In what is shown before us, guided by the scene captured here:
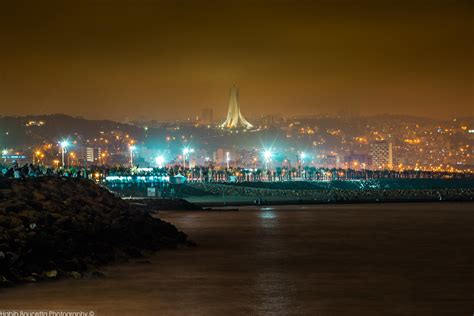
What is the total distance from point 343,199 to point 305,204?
675 cm

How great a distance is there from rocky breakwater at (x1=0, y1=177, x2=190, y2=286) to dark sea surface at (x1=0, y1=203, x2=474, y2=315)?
1.89 ft

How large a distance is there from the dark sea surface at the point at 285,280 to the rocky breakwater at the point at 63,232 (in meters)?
0.57

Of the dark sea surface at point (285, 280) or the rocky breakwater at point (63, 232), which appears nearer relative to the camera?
the dark sea surface at point (285, 280)

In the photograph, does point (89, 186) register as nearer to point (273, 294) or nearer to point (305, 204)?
point (273, 294)

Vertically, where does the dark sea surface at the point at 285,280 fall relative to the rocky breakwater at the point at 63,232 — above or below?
below

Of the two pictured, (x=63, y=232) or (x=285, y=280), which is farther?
(x=63, y=232)

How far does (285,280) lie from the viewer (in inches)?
704

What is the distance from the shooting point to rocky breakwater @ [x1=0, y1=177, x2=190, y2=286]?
17.7m

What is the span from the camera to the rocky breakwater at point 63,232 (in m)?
17.7

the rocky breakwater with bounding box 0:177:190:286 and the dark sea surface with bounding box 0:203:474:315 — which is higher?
the rocky breakwater with bounding box 0:177:190:286

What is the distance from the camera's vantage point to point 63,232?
67.9 feet

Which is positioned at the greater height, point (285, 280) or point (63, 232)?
point (63, 232)

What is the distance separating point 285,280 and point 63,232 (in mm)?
5451

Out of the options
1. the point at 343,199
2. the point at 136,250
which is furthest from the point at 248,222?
the point at 343,199
